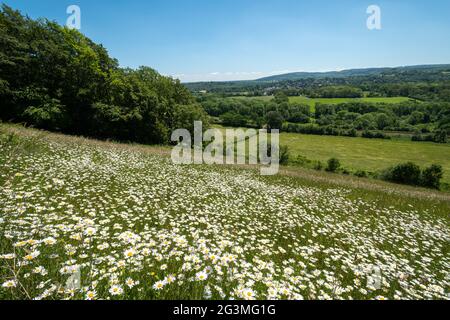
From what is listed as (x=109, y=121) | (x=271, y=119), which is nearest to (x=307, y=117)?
(x=271, y=119)

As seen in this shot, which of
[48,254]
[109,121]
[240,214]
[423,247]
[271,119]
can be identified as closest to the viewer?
[48,254]

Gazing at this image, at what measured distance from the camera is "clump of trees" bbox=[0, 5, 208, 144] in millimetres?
23203

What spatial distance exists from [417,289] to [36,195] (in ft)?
28.9

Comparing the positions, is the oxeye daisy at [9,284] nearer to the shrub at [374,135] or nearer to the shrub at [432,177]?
the shrub at [432,177]

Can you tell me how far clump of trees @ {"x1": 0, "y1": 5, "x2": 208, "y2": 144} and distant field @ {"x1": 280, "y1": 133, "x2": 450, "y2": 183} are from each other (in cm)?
4155

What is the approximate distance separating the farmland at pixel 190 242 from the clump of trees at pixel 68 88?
20.3m

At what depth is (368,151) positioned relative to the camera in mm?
76375

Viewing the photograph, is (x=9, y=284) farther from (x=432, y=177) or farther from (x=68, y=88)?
(x=432, y=177)

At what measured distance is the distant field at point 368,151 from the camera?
209 feet

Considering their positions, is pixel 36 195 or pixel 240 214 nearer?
pixel 36 195

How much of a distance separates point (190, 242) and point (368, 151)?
288 ft

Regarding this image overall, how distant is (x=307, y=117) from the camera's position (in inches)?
4791

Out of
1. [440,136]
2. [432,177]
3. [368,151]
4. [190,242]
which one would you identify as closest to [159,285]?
[190,242]
